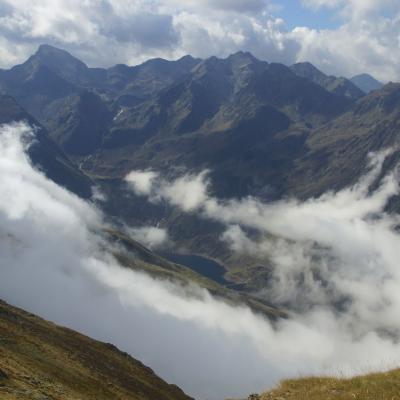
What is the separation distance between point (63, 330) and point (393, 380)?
81.3 meters

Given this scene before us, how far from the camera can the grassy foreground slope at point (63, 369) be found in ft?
125

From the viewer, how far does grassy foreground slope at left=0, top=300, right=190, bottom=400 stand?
38.0 m

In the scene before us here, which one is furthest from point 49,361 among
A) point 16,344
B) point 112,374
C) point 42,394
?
point 42,394

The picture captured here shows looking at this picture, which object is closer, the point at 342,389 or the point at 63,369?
the point at 342,389

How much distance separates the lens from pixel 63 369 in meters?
58.4

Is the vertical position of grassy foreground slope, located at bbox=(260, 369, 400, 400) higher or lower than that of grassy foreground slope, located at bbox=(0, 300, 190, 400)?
higher

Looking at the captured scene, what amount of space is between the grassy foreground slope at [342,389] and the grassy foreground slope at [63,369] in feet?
47.2

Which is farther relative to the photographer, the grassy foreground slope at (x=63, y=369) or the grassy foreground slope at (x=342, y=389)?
the grassy foreground slope at (x=63, y=369)

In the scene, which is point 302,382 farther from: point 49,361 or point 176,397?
point 176,397

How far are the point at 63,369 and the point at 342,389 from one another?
1508 inches

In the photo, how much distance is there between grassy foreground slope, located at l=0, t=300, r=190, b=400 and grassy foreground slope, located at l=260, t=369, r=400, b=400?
14.4 metres

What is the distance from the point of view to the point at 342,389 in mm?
27891

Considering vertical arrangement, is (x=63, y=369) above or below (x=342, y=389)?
below

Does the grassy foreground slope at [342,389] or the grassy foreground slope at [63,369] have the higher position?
the grassy foreground slope at [342,389]
